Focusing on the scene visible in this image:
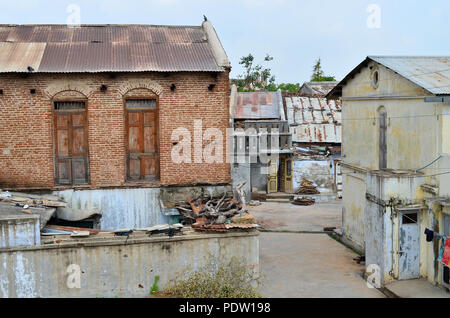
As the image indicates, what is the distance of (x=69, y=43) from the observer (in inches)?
A: 613

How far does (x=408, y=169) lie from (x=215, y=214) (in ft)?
18.5

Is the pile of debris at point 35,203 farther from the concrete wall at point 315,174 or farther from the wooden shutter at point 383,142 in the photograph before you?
the concrete wall at point 315,174

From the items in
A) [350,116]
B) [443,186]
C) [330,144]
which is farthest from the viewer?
[330,144]

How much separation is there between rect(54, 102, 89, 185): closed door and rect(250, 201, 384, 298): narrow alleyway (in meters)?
6.39

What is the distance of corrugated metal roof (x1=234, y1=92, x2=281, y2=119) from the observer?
28011 millimetres

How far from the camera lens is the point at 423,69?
14258 mm

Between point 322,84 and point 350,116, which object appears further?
point 322,84

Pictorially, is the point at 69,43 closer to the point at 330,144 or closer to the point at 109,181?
the point at 109,181

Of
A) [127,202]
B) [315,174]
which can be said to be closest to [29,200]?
[127,202]

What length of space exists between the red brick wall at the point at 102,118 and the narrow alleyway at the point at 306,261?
3561 mm

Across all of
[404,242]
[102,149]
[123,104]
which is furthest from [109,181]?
[404,242]

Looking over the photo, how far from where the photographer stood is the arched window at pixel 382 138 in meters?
15.2

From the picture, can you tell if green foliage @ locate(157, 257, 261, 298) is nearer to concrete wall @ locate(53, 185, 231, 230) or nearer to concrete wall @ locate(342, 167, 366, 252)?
concrete wall @ locate(53, 185, 231, 230)

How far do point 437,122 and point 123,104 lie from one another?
8.84 m
